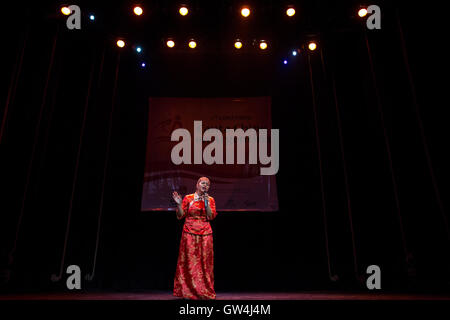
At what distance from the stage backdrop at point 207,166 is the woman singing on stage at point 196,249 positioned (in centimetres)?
82

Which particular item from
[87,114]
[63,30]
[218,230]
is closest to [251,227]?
[218,230]

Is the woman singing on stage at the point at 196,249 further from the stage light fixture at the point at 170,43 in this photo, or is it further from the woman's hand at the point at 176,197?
the stage light fixture at the point at 170,43

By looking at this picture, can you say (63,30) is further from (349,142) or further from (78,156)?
(349,142)

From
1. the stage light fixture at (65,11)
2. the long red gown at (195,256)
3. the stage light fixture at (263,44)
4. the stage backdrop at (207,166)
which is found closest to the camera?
the long red gown at (195,256)

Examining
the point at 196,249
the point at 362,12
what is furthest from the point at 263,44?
the point at 196,249

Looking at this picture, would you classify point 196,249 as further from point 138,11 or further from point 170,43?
point 138,11

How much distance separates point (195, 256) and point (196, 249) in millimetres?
73

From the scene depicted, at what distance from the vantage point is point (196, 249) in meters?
3.68

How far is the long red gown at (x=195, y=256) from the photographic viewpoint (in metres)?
3.63

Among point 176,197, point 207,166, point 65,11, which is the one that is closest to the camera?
point 176,197

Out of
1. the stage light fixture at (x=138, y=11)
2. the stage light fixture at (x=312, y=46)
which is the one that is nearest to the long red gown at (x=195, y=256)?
the stage light fixture at (x=138, y=11)

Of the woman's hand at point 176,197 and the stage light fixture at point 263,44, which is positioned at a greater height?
the stage light fixture at point 263,44

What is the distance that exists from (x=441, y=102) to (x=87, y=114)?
4.49m
